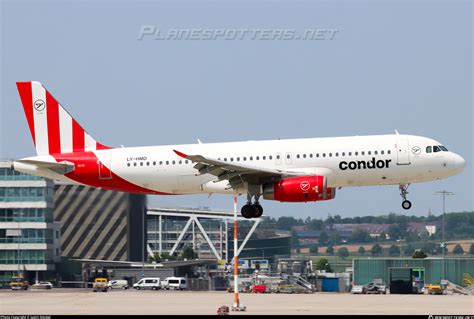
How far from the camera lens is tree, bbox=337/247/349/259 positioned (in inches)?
7347

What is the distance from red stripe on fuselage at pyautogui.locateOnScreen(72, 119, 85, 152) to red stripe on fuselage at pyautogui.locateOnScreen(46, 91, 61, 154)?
1.06m

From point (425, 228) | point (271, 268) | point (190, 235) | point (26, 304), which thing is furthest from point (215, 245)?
point (26, 304)

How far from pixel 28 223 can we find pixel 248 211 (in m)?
52.2

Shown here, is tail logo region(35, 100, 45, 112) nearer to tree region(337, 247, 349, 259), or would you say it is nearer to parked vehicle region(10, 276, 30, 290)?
parked vehicle region(10, 276, 30, 290)

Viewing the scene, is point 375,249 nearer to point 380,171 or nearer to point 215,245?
point 215,245

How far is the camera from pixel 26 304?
69.8 m

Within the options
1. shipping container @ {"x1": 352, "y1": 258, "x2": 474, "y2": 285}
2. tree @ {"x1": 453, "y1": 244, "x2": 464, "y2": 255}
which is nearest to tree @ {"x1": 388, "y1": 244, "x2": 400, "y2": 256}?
tree @ {"x1": 453, "y1": 244, "x2": 464, "y2": 255}

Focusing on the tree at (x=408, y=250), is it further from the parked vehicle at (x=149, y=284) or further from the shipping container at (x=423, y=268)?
the parked vehicle at (x=149, y=284)

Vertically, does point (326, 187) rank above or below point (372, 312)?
above

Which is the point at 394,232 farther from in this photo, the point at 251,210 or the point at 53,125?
the point at 251,210

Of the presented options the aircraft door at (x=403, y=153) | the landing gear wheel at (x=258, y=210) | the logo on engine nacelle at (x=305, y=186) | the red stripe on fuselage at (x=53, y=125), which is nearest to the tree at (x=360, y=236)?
the red stripe on fuselage at (x=53, y=125)

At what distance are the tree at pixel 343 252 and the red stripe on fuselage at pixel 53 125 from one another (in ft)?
398

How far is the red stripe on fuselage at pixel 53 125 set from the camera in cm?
6675

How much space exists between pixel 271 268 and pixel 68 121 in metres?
74.0
